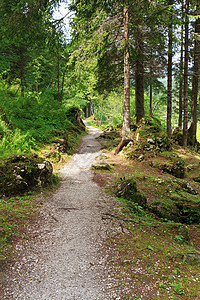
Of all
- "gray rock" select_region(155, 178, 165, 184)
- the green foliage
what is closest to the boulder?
"gray rock" select_region(155, 178, 165, 184)

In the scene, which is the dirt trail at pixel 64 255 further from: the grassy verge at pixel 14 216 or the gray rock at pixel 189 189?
the gray rock at pixel 189 189

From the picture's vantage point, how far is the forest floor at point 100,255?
2.66m

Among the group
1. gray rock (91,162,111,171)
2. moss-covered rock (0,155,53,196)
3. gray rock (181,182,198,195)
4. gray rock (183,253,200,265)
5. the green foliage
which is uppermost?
the green foliage

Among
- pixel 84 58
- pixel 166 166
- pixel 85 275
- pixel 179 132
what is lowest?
pixel 85 275

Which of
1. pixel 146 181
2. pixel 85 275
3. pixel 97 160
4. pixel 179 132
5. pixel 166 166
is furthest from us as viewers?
pixel 179 132

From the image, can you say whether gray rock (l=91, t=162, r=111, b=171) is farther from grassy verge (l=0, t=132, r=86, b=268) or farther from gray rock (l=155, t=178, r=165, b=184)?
grassy verge (l=0, t=132, r=86, b=268)

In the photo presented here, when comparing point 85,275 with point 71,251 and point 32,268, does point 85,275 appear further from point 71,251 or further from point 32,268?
point 32,268

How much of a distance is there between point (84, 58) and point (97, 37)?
4.90ft

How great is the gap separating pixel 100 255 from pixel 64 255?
2.23ft

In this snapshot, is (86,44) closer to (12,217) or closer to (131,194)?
(131,194)

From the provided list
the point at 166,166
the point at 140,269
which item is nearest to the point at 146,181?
the point at 166,166

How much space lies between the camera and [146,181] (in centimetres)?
743

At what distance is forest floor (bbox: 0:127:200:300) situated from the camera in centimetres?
266

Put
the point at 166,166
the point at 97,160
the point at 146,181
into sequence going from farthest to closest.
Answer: the point at 97,160 → the point at 166,166 → the point at 146,181
